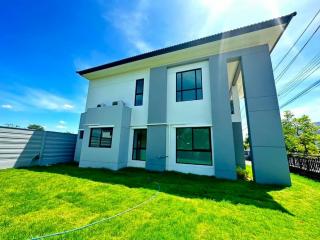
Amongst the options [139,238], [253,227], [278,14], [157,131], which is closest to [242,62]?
[278,14]

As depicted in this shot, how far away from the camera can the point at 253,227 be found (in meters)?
2.73

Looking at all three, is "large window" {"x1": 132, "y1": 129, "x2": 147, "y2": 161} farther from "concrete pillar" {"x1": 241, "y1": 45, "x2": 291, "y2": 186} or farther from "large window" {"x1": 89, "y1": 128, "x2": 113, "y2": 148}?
"concrete pillar" {"x1": 241, "y1": 45, "x2": 291, "y2": 186}

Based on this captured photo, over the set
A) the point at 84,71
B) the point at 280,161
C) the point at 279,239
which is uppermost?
the point at 84,71

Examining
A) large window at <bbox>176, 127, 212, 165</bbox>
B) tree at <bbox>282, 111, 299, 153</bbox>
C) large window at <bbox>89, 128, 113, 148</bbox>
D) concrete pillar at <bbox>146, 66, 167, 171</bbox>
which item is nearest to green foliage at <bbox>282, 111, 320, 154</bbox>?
tree at <bbox>282, 111, 299, 153</bbox>

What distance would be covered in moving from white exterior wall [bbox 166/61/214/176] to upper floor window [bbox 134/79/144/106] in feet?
6.86

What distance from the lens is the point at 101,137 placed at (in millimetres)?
9148

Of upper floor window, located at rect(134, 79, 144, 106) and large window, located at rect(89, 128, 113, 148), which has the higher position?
upper floor window, located at rect(134, 79, 144, 106)

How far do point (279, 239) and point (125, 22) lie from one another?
9.06 m

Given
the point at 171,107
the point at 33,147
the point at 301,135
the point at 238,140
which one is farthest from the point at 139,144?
the point at 301,135

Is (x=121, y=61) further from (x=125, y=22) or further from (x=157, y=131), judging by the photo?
(x=157, y=131)

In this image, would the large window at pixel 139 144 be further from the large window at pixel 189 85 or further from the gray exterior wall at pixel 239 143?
the gray exterior wall at pixel 239 143

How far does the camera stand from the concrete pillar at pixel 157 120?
26.5 ft

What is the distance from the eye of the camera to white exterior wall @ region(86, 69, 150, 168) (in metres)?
9.12

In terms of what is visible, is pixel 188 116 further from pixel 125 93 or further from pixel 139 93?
pixel 125 93
